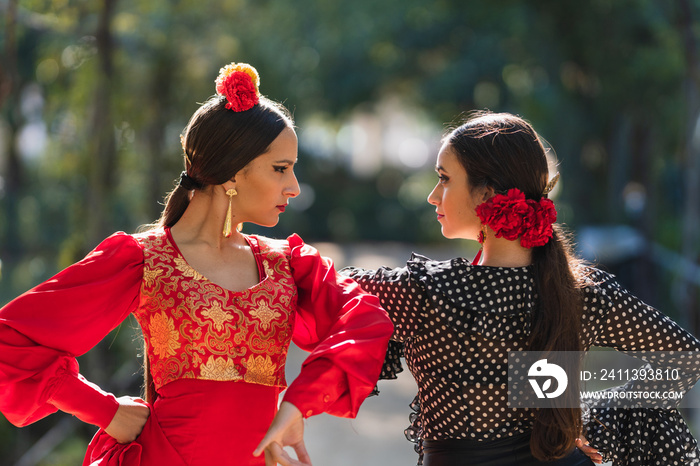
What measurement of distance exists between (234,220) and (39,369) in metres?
0.63

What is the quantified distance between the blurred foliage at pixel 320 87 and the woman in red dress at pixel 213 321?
82 centimetres

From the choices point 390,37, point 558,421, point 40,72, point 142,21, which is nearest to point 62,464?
point 40,72

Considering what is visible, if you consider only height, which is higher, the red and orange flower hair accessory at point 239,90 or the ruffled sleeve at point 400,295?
the red and orange flower hair accessory at point 239,90

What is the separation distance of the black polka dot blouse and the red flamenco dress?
21 cm

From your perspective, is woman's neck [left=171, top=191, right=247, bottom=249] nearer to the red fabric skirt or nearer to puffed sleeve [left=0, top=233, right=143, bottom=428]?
puffed sleeve [left=0, top=233, right=143, bottom=428]

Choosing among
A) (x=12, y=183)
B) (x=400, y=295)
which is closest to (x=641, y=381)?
(x=400, y=295)

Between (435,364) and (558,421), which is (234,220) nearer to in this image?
(435,364)

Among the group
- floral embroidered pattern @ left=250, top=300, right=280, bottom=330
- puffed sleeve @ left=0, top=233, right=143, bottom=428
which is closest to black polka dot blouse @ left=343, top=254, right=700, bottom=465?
floral embroidered pattern @ left=250, top=300, right=280, bottom=330

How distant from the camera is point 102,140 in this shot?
5.50 m

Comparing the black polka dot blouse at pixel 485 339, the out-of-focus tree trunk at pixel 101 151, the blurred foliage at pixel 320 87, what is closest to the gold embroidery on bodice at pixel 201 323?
the black polka dot blouse at pixel 485 339

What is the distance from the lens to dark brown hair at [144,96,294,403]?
7.13 ft

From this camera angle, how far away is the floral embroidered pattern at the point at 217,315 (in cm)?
210

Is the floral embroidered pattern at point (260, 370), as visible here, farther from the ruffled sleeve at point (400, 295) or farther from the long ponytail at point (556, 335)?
the long ponytail at point (556, 335)

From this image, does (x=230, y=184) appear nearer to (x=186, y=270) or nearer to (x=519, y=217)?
(x=186, y=270)
